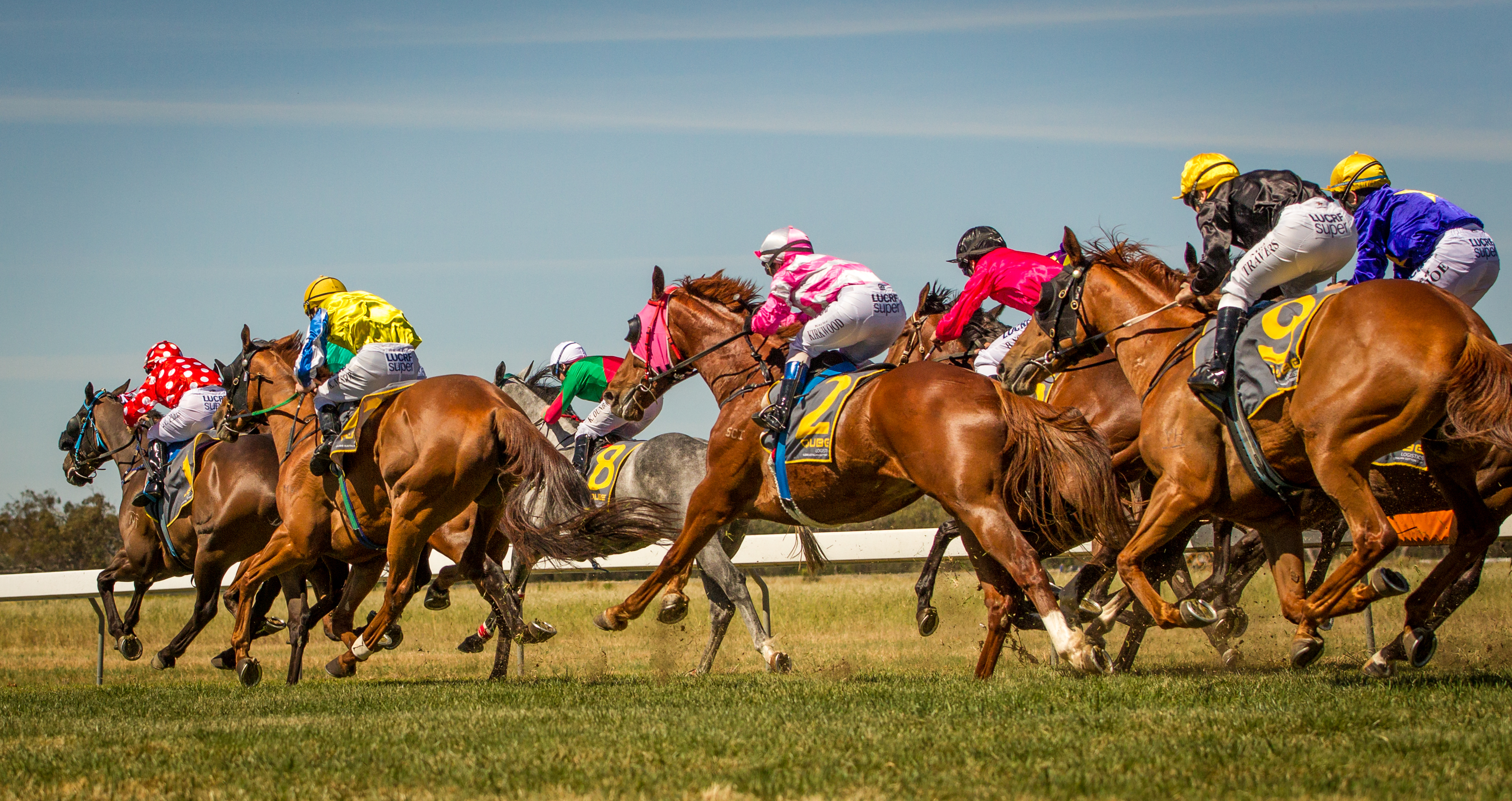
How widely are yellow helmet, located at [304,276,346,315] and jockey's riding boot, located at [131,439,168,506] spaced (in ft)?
8.48

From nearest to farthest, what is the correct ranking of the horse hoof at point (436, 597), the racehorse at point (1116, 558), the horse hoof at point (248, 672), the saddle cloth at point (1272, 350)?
the saddle cloth at point (1272, 350) → the racehorse at point (1116, 558) → the horse hoof at point (248, 672) → the horse hoof at point (436, 597)

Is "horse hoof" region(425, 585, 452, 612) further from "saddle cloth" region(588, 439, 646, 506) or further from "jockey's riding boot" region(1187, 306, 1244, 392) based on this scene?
"jockey's riding boot" region(1187, 306, 1244, 392)

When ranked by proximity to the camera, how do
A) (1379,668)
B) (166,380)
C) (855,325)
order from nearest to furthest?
1. (1379,668)
2. (855,325)
3. (166,380)

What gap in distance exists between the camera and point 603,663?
9422mm

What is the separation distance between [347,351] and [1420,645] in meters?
6.73

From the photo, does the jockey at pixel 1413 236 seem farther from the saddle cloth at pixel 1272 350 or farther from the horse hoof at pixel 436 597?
the horse hoof at pixel 436 597

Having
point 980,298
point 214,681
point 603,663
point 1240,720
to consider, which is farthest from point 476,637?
point 1240,720

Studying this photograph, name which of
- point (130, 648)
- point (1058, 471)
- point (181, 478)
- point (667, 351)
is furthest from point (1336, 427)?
point (130, 648)

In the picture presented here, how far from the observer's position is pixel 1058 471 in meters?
6.32

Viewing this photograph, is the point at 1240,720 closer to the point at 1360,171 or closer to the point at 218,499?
the point at 1360,171

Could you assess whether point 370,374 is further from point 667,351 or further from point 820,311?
point 820,311

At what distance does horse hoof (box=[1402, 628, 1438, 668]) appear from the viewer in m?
5.81

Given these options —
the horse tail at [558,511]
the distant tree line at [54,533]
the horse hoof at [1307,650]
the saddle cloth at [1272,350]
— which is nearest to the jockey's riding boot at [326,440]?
the horse tail at [558,511]

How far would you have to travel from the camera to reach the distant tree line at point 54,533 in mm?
28609
